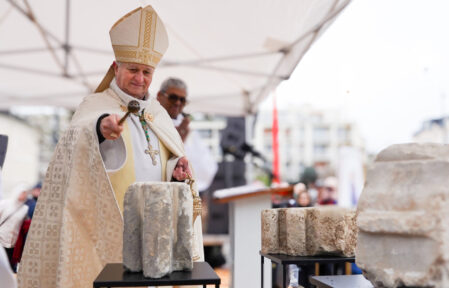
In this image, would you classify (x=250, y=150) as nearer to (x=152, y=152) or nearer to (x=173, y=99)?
(x=173, y=99)

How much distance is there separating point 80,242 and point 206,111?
4874mm

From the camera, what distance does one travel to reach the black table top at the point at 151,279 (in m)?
1.49

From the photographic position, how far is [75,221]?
221cm

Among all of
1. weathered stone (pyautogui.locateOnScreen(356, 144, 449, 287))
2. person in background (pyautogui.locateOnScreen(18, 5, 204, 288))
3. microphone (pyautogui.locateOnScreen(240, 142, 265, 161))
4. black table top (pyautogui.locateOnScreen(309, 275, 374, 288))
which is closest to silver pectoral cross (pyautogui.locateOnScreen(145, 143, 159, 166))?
person in background (pyautogui.locateOnScreen(18, 5, 204, 288))

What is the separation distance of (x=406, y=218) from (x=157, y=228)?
84 cm

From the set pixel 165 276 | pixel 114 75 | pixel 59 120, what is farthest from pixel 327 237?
pixel 59 120

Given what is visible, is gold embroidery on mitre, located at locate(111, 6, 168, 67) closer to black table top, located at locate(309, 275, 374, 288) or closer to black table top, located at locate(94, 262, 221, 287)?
black table top, located at locate(94, 262, 221, 287)

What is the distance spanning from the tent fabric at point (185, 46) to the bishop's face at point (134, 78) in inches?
70.3

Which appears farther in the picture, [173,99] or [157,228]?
[173,99]

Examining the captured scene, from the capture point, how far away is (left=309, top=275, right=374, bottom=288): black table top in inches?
69.2

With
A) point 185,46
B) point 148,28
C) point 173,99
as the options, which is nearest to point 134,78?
point 148,28

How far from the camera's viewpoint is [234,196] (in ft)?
12.1

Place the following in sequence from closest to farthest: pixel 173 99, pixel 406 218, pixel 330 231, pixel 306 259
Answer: pixel 406 218 < pixel 306 259 < pixel 330 231 < pixel 173 99

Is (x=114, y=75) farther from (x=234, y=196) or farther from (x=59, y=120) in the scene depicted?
(x=59, y=120)
